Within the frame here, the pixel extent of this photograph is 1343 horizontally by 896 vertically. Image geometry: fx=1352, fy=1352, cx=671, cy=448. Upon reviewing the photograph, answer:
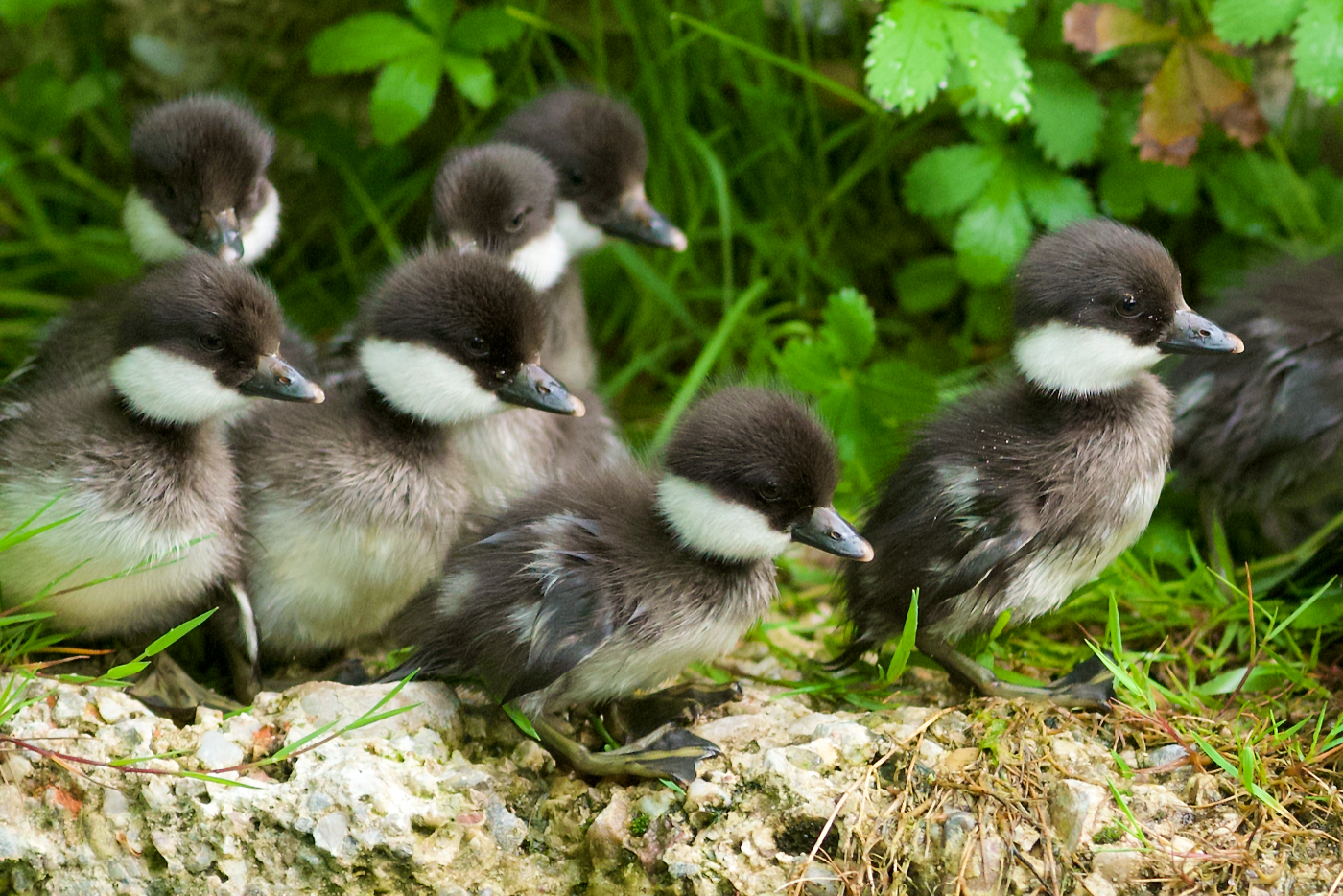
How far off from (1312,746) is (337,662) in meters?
2.32

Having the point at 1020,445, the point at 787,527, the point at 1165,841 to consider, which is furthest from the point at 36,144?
the point at 1165,841

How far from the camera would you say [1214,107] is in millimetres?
3977

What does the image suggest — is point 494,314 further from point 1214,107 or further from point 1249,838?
point 1214,107

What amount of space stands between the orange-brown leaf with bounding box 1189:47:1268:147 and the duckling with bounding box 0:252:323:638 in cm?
270

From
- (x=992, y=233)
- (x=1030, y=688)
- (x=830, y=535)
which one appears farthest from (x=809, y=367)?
(x=1030, y=688)

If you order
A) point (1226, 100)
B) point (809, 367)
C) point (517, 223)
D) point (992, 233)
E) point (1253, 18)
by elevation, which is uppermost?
point (1253, 18)

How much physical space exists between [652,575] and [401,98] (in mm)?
2002

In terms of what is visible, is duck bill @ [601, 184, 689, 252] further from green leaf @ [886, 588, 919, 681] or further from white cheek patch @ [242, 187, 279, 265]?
green leaf @ [886, 588, 919, 681]

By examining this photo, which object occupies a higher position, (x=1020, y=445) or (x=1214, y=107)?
(x=1214, y=107)

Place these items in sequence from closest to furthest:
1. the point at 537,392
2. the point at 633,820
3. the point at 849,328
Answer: the point at 633,820 < the point at 537,392 < the point at 849,328

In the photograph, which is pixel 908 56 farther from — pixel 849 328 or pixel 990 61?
pixel 849 328

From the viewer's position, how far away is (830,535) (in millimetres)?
2900

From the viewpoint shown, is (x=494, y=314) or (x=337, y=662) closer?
(x=494, y=314)

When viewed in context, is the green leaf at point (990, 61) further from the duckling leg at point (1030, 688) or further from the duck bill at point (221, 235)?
the duck bill at point (221, 235)
